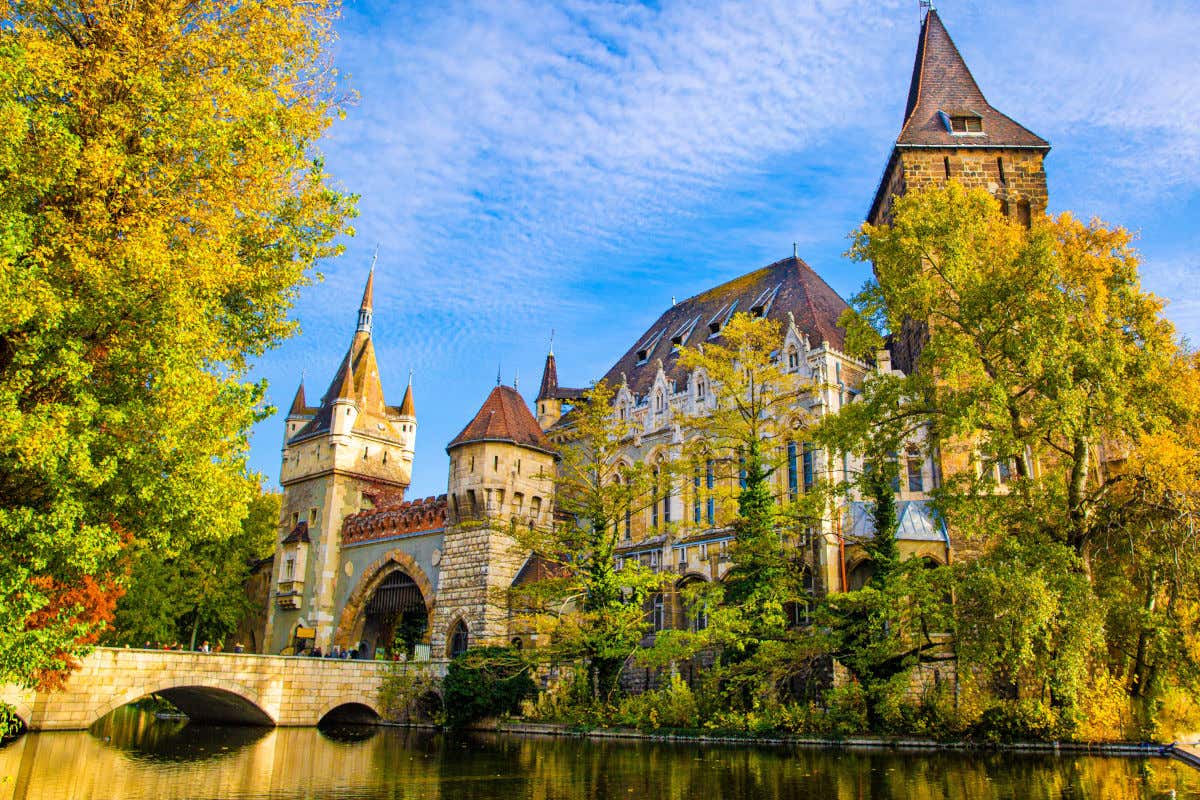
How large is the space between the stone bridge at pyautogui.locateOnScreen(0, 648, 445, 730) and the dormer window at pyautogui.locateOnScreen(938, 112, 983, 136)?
2213 cm

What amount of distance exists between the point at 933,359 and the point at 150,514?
12204 mm

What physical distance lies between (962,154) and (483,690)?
65.4 feet

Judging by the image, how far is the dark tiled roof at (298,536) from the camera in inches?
1382

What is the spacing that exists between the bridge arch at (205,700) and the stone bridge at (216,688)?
0.02 meters

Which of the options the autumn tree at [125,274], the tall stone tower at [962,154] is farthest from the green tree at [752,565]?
the autumn tree at [125,274]

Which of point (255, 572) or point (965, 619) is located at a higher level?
point (255, 572)

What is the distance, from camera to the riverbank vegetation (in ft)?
44.9

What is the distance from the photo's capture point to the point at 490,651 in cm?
2291

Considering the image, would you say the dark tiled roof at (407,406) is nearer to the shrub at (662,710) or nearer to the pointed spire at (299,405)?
the pointed spire at (299,405)

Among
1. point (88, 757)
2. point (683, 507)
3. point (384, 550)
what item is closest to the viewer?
point (88, 757)

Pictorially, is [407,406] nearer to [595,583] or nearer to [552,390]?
[552,390]

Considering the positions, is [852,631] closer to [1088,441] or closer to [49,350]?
[1088,441]

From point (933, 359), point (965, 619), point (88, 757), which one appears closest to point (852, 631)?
point (965, 619)

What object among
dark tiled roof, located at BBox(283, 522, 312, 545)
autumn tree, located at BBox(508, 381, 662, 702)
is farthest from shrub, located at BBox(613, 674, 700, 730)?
dark tiled roof, located at BBox(283, 522, 312, 545)
